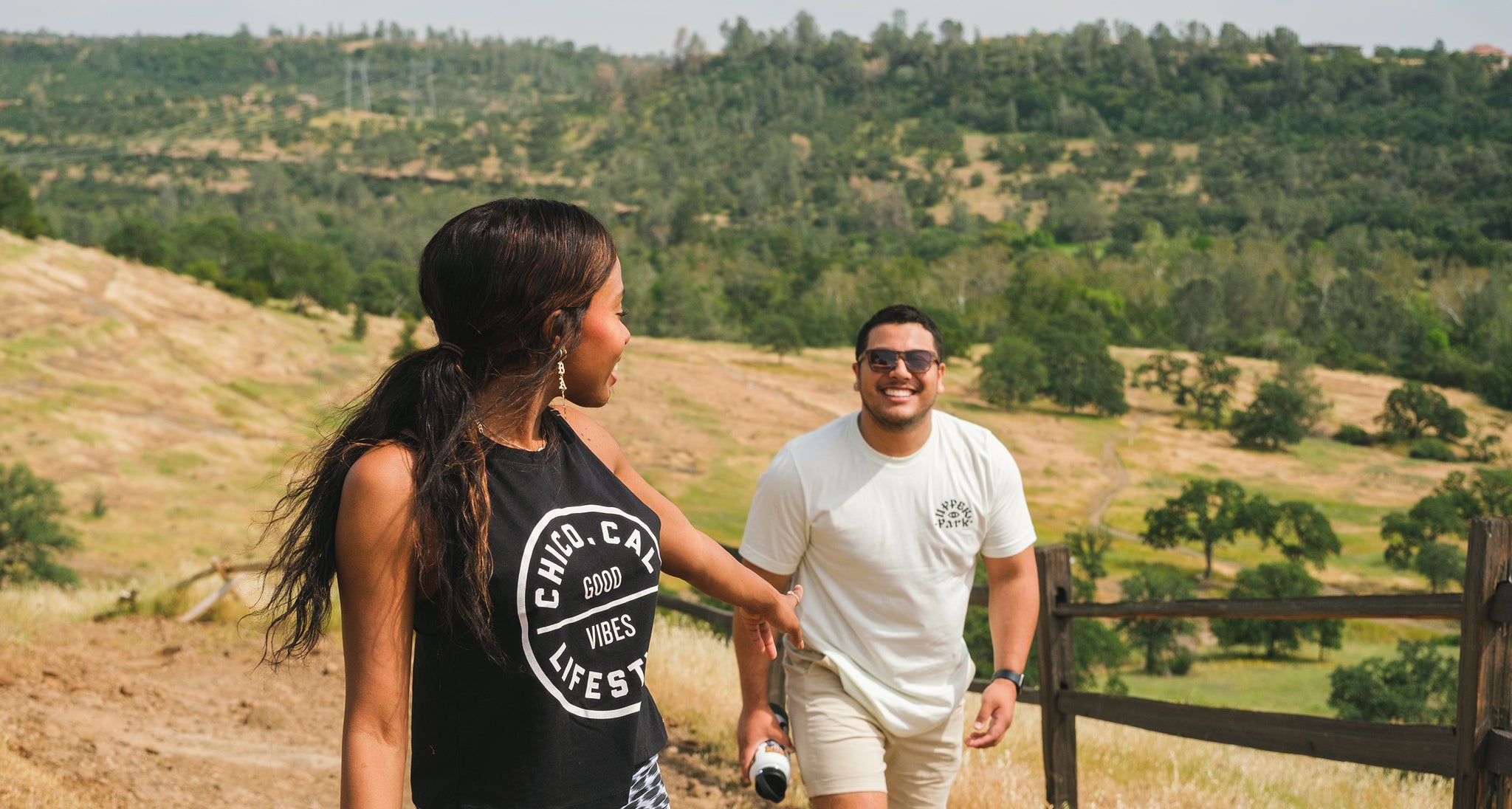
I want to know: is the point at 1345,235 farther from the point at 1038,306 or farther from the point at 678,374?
the point at 678,374

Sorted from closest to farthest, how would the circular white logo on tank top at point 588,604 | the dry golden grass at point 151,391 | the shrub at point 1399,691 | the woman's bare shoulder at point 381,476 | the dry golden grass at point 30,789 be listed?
the woman's bare shoulder at point 381,476
the circular white logo on tank top at point 588,604
the dry golden grass at point 30,789
the shrub at point 1399,691
the dry golden grass at point 151,391

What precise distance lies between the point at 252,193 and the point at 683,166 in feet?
188

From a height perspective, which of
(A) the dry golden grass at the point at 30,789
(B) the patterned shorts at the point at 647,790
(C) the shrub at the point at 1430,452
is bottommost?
(C) the shrub at the point at 1430,452

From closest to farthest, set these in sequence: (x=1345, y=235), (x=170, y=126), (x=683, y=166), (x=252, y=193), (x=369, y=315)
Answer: (x=369, y=315) → (x=1345, y=235) → (x=252, y=193) → (x=683, y=166) → (x=170, y=126)

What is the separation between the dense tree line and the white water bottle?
241 feet

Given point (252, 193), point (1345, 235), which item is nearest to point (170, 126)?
point (252, 193)

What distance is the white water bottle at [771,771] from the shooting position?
10.2 ft

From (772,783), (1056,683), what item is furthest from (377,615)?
(1056,683)

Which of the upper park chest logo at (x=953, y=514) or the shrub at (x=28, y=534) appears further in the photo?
the shrub at (x=28, y=534)

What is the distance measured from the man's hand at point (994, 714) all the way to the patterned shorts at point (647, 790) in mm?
1520

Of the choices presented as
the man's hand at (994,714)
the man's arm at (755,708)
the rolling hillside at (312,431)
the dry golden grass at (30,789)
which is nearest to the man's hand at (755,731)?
the man's arm at (755,708)

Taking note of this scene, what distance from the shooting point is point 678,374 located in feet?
230

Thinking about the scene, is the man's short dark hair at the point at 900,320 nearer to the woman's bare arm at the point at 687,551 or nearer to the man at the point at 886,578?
the man at the point at 886,578

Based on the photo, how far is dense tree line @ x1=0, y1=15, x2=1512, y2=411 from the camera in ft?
305
